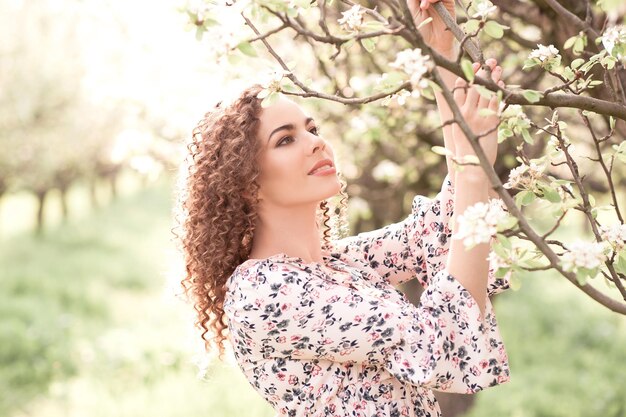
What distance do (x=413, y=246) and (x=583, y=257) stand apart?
1.25 meters

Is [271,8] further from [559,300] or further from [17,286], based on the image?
[17,286]

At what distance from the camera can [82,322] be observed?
1290cm

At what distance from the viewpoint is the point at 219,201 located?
9.09 feet

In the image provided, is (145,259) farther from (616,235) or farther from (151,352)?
(616,235)

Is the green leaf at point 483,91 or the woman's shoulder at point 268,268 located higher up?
the green leaf at point 483,91

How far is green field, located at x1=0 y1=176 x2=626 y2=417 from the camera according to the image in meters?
8.32

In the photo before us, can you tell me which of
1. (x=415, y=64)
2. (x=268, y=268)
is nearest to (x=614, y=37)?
(x=415, y=64)

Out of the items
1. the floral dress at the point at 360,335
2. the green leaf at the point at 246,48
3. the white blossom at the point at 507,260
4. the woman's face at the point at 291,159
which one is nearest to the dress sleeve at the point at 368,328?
the floral dress at the point at 360,335

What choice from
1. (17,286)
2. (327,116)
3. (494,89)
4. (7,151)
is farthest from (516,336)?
(7,151)

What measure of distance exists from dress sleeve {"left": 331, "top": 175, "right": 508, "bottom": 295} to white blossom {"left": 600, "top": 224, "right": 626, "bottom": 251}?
57 centimetres

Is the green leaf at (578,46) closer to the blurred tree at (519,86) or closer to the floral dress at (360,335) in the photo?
the blurred tree at (519,86)

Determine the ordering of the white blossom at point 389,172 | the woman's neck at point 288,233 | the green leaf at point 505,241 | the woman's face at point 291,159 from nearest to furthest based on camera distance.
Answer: the green leaf at point 505,241
the woman's face at point 291,159
the woman's neck at point 288,233
the white blossom at point 389,172

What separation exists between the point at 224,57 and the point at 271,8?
13 cm

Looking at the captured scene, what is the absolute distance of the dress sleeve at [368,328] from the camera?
2258 millimetres
